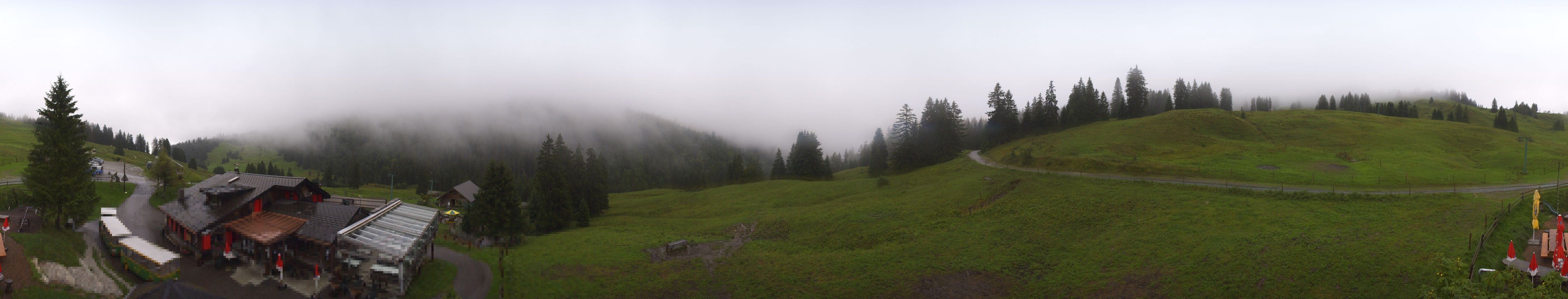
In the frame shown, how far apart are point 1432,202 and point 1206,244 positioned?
53.5 ft

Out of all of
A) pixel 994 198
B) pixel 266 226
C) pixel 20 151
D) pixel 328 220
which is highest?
pixel 20 151

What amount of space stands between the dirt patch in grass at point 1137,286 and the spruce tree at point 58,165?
57861 millimetres

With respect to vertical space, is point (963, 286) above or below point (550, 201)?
below

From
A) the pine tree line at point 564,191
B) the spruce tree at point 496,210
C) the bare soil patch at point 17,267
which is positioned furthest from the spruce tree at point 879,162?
the bare soil patch at point 17,267

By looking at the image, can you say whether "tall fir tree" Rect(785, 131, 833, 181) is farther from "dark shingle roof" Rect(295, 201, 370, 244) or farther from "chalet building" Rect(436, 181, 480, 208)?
"dark shingle roof" Rect(295, 201, 370, 244)

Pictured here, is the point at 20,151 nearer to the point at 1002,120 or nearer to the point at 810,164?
the point at 810,164

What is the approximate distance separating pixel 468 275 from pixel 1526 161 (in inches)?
3343

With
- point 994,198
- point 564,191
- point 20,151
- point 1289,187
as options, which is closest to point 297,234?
point 564,191

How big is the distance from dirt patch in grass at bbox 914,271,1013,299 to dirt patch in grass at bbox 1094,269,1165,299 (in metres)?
5.05

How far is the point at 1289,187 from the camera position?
4512 centimetres

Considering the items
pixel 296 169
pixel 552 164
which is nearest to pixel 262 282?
pixel 552 164

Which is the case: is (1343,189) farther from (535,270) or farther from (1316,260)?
(535,270)

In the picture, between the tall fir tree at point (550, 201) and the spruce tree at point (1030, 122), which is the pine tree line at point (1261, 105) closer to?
the spruce tree at point (1030, 122)

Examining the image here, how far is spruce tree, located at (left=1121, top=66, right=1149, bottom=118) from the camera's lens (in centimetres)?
10775
